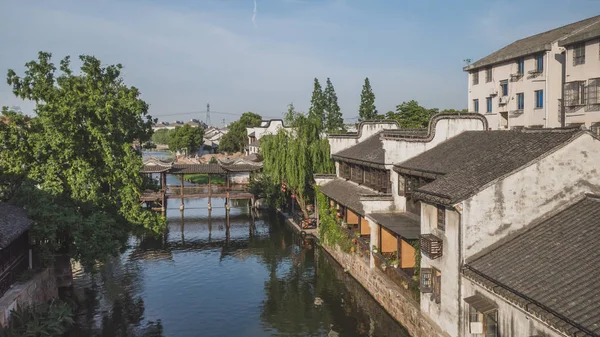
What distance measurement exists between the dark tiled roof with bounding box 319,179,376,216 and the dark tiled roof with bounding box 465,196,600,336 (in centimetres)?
A: 1067

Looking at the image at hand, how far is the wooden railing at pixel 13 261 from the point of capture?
17.8m

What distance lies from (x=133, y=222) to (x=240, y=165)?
25624mm

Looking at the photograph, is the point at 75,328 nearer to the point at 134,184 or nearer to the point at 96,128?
the point at 134,184

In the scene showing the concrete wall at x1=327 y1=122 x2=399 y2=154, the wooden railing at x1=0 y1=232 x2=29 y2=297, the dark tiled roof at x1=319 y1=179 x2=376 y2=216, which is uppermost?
the concrete wall at x1=327 y1=122 x2=399 y2=154

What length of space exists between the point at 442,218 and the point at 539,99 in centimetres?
2256

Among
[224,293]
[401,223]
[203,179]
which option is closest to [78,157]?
[224,293]

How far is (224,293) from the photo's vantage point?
24.5 metres

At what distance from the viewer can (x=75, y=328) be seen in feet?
65.3

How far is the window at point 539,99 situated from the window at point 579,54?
429 centimetres

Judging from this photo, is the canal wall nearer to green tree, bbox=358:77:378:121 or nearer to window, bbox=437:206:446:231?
window, bbox=437:206:446:231

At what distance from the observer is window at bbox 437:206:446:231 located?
602 inches

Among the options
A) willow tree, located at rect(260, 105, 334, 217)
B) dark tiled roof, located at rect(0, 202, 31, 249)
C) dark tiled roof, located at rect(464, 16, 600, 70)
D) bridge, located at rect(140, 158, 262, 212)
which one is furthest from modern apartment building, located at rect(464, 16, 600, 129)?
dark tiled roof, located at rect(0, 202, 31, 249)

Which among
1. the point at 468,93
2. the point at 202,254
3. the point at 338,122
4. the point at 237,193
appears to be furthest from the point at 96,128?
the point at 338,122

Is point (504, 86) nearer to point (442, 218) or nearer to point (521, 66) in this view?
point (521, 66)
